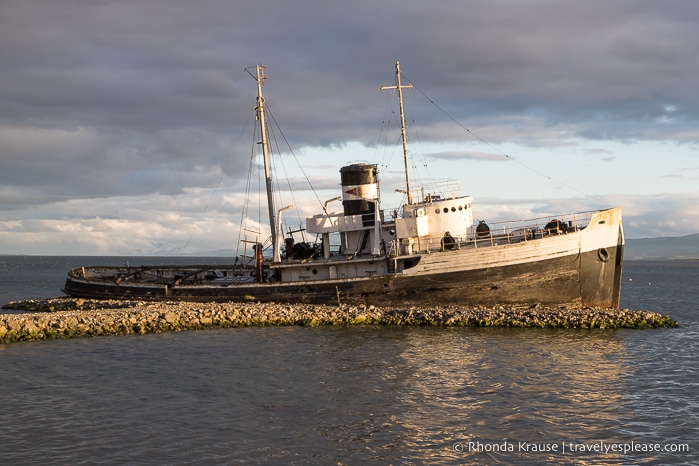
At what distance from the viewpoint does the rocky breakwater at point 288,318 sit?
31844mm

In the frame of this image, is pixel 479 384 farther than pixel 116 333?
No

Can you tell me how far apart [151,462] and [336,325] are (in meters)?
18.8

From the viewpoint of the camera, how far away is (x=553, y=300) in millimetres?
35094

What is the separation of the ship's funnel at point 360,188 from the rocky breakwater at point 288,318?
5882 mm

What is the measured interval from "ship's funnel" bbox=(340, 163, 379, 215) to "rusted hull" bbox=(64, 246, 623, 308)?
425 centimetres

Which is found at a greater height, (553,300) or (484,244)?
(484,244)

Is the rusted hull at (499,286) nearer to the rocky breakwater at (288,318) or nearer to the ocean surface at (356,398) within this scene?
the rocky breakwater at (288,318)

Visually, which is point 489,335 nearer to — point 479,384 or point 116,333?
point 479,384

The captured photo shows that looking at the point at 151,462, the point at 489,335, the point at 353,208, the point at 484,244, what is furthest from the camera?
the point at 353,208

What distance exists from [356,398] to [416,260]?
1591 cm

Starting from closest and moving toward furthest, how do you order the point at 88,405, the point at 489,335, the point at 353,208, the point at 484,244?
1. the point at 88,405
2. the point at 489,335
3. the point at 484,244
4. the point at 353,208

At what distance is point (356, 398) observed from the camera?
2072cm

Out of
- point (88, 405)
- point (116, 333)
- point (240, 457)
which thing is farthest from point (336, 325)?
point (240, 457)

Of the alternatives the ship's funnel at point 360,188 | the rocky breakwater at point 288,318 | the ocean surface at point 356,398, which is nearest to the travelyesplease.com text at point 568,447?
the ocean surface at point 356,398
